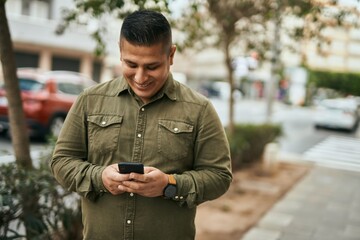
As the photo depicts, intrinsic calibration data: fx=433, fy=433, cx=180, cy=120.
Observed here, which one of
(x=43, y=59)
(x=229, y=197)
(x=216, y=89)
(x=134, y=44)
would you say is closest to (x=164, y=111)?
(x=134, y=44)

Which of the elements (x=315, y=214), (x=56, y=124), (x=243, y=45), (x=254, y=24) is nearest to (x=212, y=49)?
→ (x=243, y=45)

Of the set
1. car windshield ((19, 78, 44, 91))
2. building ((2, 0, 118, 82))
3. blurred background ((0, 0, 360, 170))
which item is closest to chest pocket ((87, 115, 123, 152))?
blurred background ((0, 0, 360, 170))

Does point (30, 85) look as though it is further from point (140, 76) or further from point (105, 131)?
point (140, 76)

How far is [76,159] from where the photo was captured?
6.26 ft

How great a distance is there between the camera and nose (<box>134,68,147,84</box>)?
1.78m

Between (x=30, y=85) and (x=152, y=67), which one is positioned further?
(x=30, y=85)

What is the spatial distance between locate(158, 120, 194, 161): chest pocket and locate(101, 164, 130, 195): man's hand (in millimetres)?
230

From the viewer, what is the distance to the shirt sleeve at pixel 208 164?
1.85 m

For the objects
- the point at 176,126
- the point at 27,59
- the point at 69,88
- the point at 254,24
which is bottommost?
the point at 27,59

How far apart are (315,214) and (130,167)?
5.16 metres

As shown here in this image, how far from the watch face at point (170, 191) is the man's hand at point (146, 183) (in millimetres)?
36

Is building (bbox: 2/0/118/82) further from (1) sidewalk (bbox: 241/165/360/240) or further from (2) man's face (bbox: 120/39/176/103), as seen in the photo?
(2) man's face (bbox: 120/39/176/103)

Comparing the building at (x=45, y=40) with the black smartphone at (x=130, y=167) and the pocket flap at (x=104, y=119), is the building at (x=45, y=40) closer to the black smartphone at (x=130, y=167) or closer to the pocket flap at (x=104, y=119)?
the pocket flap at (x=104, y=119)

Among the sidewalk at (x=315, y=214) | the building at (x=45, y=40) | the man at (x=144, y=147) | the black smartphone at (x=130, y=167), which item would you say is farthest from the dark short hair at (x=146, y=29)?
the building at (x=45, y=40)
